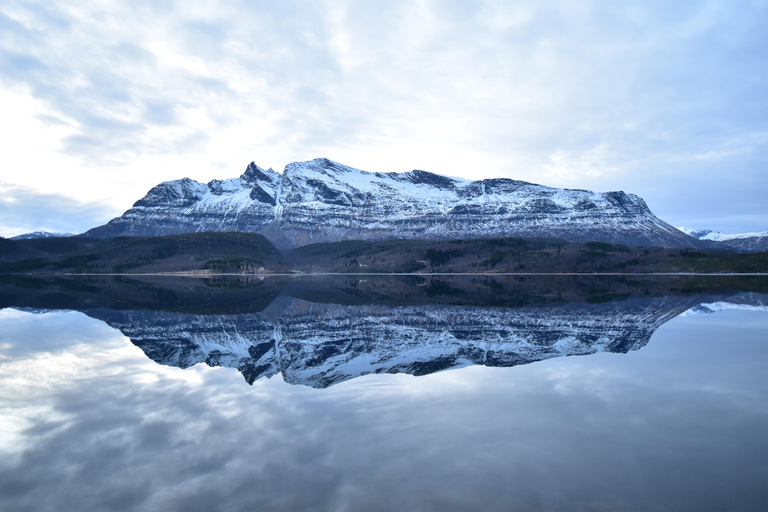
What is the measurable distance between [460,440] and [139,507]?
8657mm

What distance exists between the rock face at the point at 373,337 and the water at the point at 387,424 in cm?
32

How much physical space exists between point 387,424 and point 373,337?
62.8ft

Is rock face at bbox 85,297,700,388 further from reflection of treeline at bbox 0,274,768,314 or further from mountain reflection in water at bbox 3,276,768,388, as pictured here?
reflection of treeline at bbox 0,274,768,314

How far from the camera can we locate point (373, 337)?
3481 centimetres

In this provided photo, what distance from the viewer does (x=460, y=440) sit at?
557 inches

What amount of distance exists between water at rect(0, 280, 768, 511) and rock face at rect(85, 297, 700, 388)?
32 centimetres

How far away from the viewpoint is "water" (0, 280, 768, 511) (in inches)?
435

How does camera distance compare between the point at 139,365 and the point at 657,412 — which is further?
the point at 139,365

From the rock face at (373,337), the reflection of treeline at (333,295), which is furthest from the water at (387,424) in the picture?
the reflection of treeline at (333,295)

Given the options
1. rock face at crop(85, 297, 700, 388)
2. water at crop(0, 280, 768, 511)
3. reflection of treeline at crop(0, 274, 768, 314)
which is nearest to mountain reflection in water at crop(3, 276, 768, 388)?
rock face at crop(85, 297, 700, 388)

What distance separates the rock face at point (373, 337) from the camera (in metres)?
25.5

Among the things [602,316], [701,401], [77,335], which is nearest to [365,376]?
[701,401]

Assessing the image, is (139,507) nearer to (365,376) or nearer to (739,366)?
(365,376)

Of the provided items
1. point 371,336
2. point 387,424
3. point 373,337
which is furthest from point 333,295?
point 387,424
